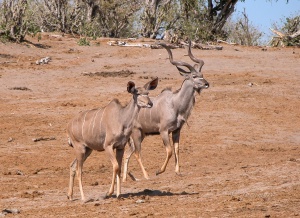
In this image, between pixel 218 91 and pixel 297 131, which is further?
pixel 218 91

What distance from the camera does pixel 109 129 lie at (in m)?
8.43

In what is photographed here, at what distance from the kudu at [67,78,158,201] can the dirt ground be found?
406mm

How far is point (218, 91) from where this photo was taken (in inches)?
650

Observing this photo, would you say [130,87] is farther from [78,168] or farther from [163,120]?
[163,120]

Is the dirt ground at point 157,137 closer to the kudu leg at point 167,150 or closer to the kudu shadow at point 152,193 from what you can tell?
the kudu shadow at point 152,193

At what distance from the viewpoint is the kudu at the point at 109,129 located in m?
8.38

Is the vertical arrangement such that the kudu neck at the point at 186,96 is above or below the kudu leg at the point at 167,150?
above

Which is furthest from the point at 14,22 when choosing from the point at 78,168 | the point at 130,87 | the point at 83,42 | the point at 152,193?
the point at 152,193

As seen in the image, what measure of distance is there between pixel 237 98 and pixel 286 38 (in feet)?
25.1

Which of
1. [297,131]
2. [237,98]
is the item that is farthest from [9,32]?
[297,131]

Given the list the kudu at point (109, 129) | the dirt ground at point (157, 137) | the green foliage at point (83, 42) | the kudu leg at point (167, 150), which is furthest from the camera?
the green foliage at point (83, 42)

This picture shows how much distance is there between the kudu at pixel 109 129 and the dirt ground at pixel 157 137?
41cm

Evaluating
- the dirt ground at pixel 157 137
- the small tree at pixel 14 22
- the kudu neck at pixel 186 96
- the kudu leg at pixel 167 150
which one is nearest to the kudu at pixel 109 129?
the dirt ground at pixel 157 137

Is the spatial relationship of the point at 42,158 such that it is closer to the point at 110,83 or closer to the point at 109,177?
the point at 109,177
